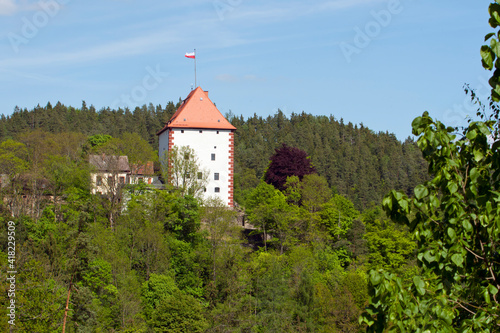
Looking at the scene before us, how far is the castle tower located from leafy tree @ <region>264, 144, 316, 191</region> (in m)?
10.2

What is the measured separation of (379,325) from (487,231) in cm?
136

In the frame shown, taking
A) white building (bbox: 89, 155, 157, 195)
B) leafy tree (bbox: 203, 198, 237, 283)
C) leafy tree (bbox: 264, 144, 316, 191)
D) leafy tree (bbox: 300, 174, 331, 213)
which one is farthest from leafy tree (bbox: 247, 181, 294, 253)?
white building (bbox: 89, 155, 157, 195)

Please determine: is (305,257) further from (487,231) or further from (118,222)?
(487,231)

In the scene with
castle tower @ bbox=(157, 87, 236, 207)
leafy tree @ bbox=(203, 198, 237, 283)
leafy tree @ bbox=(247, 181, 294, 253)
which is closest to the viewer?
leafy tree @ bbox=(203, 198, 237, 283)

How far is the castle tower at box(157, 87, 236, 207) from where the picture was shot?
4659cm

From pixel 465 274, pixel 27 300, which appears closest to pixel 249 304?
pixel 27 300

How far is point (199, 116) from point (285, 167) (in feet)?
40.1

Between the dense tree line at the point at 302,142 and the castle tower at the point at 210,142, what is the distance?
42742mm

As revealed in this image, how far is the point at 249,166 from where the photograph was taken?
105 m

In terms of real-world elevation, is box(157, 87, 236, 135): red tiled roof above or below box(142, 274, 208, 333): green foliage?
above

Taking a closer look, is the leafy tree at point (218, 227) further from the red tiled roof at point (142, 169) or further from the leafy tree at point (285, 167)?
the leafy tree at point (285, 167)

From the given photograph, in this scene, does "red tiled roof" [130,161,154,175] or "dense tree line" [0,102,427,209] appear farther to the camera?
"dense tree line" [0,102,427,209]

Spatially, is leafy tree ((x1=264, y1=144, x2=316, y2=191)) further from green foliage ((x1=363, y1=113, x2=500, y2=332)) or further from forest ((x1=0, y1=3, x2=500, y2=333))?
green foliage ((x1=363, y1=113, x2=500, y2=332))

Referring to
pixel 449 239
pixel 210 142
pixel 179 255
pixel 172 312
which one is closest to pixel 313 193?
pixel 210 142
